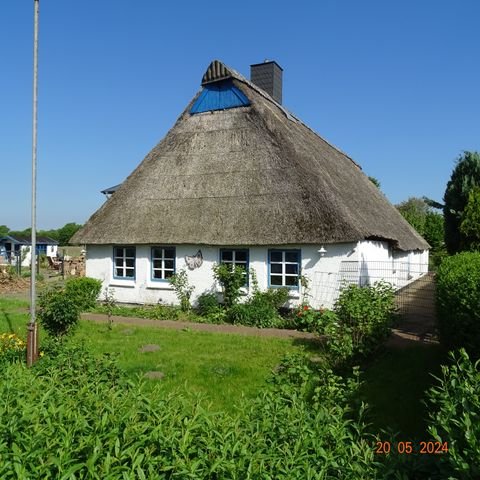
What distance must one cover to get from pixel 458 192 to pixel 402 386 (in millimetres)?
7993

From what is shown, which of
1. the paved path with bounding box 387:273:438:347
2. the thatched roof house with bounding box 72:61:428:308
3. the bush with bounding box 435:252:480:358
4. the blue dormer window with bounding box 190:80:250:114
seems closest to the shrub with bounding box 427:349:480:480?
the bush with bounding box 435:252:480:358

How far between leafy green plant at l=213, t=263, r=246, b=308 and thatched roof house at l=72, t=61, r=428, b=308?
2.72 ft

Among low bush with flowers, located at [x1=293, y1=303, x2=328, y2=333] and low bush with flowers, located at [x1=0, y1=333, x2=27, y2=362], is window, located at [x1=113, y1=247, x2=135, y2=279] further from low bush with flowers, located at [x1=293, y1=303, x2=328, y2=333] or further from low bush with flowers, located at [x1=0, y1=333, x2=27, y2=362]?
low bush with flowers, located at [x1=0, y1=333, x2=27, y2=362]

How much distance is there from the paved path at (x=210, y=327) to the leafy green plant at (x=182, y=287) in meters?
1.58

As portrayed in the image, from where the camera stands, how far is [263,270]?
13.7m

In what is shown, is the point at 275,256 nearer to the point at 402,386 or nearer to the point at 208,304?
the point at 208,304

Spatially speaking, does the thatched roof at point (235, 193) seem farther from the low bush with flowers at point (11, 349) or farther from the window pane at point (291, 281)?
the low bush with flowers at point (11, 349)

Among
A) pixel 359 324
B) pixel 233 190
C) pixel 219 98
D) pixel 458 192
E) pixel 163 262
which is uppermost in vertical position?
pixel 219 98

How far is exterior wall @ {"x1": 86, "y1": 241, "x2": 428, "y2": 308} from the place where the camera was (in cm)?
1279

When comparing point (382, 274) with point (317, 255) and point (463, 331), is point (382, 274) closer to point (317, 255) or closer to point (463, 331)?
point (317, 255)

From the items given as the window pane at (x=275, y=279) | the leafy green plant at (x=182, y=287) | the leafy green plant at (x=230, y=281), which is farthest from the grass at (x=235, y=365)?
the window pane at (x=275, y=279)

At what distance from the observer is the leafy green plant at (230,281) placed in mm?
13320

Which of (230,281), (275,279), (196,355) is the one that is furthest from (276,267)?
(196,355)

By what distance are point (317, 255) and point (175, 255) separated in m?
4.86
